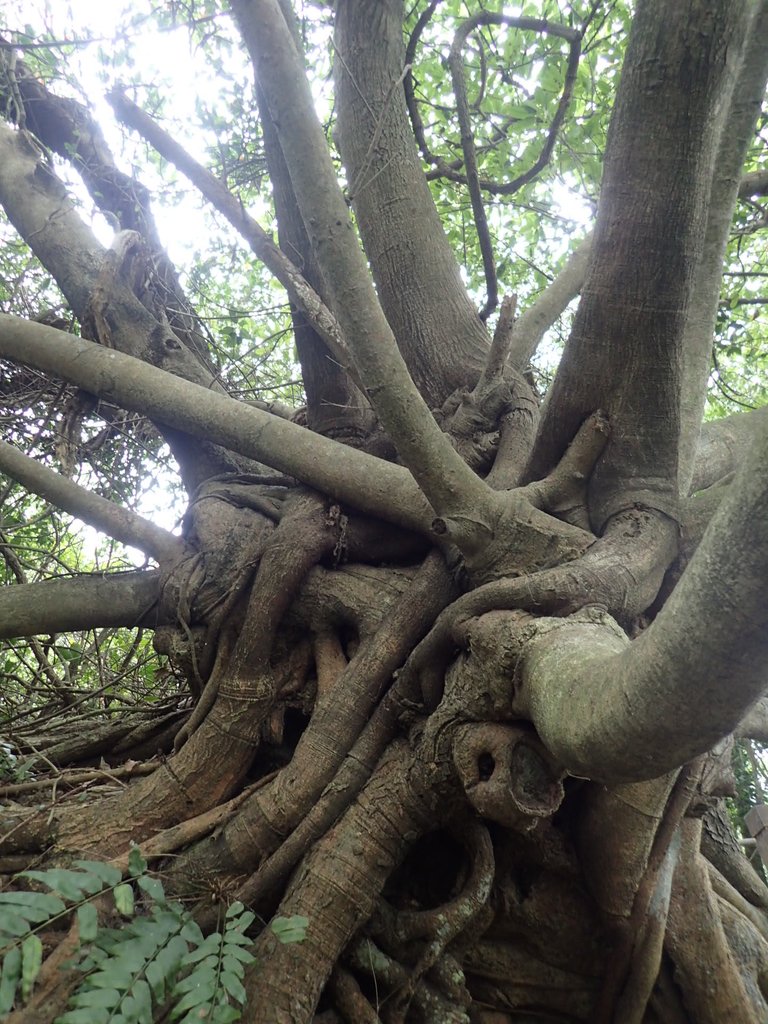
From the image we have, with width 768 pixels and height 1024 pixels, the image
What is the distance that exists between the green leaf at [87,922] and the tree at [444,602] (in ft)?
1.48

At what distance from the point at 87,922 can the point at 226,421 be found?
1.73 meters

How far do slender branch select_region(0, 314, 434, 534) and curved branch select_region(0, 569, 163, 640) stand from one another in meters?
0.65

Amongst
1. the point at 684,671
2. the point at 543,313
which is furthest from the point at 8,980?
the point at 543,313

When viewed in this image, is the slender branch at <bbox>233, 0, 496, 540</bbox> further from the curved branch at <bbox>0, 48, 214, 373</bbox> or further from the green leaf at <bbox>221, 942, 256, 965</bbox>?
the curved branch at <bbox>0, 48, 214, 373</bbox>

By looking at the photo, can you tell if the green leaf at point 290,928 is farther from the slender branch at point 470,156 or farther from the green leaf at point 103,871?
the slender branch at point 470,156

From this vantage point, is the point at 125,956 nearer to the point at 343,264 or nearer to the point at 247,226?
the point at 343,264

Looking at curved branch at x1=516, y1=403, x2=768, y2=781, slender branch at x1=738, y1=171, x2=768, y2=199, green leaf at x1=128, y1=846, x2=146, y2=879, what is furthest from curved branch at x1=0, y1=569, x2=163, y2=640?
slender branch at x1=738, y1=171, x2=768, y2=199

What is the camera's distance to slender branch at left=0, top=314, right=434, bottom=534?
2.51 meters

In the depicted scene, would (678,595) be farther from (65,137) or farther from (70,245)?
(65,137)

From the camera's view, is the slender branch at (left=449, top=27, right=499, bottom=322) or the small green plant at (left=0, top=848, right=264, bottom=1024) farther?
the slender branch at (left=449, top=27, right=499, bottom=322)

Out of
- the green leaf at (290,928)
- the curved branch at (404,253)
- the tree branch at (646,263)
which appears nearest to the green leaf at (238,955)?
the green leaf at (290,928)

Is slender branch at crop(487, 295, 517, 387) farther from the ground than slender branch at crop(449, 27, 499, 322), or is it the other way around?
slender branch at crop(449, 27, 499, 322)

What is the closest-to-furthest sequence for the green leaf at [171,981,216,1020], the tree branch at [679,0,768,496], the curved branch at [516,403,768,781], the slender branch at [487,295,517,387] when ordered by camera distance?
the curved branch at [516,403,768,781]
the green leaf at [171,981,216,1020]
the tree branch at [679,0,768,496]
the slender branch at [487,295,517,387]

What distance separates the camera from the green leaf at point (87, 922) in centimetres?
131
